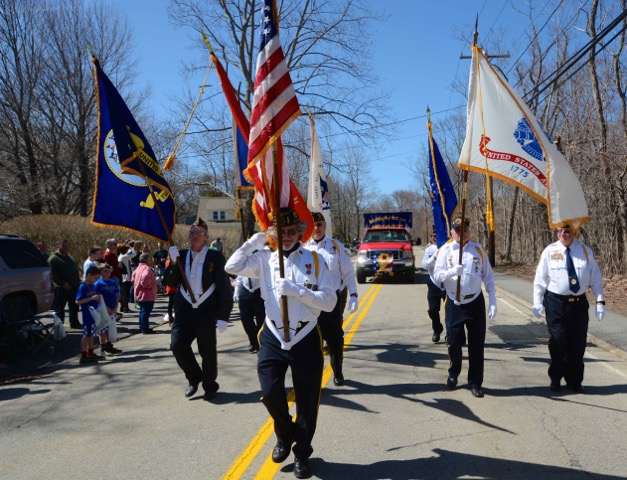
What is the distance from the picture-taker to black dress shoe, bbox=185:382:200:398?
20.2 ft

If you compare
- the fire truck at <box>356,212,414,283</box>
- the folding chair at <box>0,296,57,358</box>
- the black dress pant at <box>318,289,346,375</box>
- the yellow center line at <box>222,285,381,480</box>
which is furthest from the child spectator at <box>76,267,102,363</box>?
the fire truck at <box>356,212,414,283</box>

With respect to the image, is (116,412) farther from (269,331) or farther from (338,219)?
(338,219)

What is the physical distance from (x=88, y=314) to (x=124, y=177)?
258 centimetres

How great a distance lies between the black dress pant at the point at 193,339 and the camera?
6.07 m

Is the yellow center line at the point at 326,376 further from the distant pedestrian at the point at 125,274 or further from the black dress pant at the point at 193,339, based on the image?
the distant pedestrian at the point at 125,274

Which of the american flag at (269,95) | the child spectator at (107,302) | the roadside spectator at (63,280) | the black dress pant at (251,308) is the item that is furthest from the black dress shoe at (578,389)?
the roadside spectator at (63,280)

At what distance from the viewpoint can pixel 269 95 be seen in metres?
4.55

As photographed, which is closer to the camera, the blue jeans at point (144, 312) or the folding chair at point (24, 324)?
the folding chair at point (24, 324)

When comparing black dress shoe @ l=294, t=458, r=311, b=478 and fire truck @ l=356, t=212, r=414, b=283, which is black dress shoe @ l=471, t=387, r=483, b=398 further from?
fire truck @ l=356, t=212, r=414, b=283

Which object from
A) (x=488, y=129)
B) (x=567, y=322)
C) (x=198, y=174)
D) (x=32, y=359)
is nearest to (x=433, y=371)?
(x=567, y=322)

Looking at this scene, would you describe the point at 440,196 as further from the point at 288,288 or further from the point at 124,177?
the point at 288,288

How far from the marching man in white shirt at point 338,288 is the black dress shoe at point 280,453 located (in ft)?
7.01

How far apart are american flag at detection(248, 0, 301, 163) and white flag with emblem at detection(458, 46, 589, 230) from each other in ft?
8.47

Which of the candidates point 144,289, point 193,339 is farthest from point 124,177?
point 144,289
